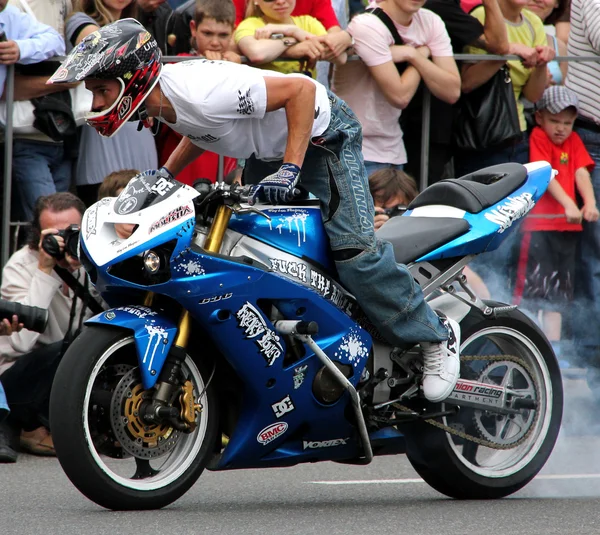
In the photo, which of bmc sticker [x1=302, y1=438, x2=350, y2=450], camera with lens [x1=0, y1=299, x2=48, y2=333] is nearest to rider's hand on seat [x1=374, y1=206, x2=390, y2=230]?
camera with lens [x1=0, y1=299, x2=48, y2=333]

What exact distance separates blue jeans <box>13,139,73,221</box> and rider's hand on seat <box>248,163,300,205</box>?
3541 millimetres

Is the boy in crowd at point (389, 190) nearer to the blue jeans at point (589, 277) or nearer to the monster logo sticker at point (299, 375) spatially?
the blue jeans at point (589, 277)

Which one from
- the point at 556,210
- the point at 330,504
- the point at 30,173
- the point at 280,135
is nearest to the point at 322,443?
the point at 330,504

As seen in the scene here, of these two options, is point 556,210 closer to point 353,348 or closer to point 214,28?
point 214,28

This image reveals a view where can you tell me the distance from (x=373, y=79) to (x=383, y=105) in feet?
0.65

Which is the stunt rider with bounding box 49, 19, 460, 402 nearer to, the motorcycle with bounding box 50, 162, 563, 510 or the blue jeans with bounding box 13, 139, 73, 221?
the motorcycle with bounding box 50, 162, 563, 510

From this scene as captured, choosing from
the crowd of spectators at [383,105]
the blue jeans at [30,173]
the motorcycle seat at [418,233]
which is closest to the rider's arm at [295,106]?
the motorcycle seat at [418,233]

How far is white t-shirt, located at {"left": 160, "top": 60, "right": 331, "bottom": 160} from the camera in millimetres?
5117

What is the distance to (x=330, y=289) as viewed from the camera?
17.9 ft

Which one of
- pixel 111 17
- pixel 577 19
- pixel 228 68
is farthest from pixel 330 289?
pixel 577 19

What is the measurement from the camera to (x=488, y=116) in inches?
360

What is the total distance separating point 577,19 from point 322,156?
468cm

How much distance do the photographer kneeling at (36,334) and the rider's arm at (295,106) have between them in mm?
2366

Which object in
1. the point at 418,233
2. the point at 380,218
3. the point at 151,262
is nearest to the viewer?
the point at 151,262
